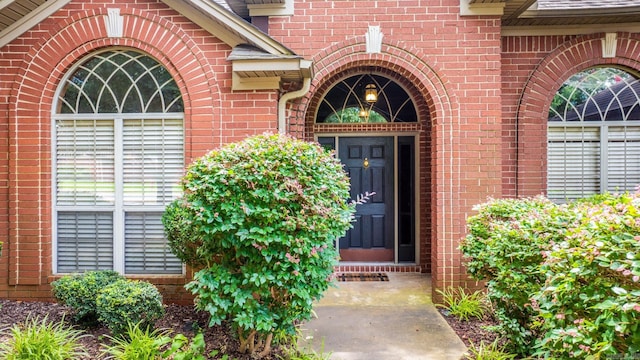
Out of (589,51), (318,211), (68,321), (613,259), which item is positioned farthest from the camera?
(589,51)

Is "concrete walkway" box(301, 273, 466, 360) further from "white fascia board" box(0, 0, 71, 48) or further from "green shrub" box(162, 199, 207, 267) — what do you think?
"white fascia board" box(0, 0, 71, 48)

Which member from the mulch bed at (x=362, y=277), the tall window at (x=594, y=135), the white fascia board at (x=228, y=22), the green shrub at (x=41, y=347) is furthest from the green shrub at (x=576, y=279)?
the green shrub at (x=41, y=347)

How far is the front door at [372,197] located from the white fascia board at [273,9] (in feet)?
7.37

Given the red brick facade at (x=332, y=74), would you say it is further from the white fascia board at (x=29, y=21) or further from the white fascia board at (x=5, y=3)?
the white fascia board at (x=5, y=3)

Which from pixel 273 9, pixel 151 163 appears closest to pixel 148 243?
pixel 151 163

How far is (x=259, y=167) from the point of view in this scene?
338 cm

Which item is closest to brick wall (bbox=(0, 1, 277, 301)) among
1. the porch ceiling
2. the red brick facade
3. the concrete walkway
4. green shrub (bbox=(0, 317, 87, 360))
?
the red brick facade

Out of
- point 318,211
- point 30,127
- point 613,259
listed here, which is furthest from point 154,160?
point 613,259

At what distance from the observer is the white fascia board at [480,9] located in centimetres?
511

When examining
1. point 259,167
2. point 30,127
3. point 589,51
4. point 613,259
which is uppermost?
point 589,51

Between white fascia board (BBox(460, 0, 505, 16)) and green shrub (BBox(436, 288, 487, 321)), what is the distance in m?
3.57

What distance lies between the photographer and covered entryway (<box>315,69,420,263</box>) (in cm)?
655

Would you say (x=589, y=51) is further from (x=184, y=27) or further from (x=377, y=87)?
(x=184, y=27)

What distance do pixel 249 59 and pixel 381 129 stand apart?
109 inches
